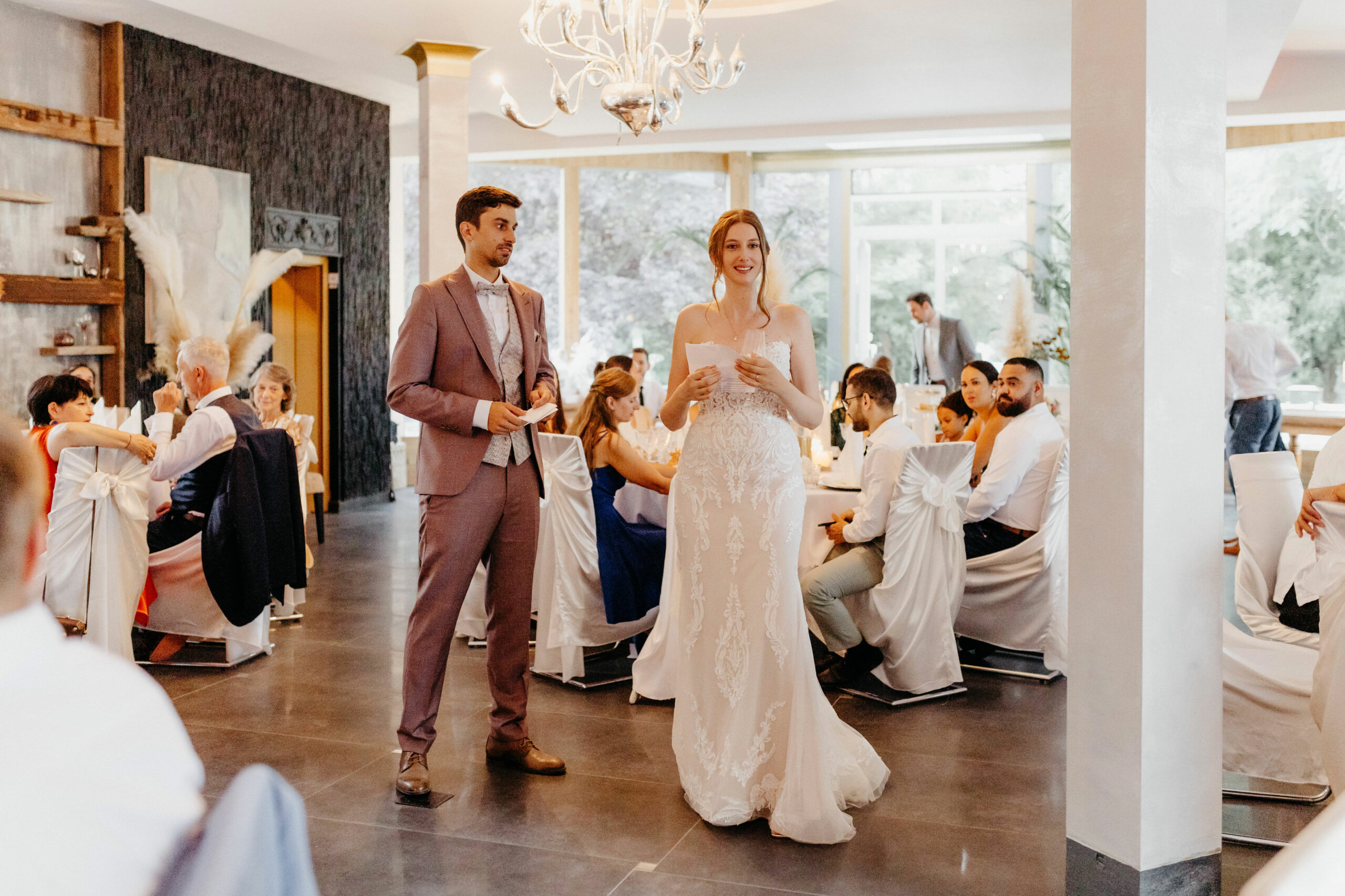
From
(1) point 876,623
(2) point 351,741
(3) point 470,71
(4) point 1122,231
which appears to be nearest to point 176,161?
(3) point 470,71

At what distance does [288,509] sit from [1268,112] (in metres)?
8.70

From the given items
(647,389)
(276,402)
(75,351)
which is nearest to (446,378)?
(276,402)

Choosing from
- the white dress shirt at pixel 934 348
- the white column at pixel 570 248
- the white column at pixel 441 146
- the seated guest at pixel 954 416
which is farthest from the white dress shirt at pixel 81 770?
the white column at pixel 570 248

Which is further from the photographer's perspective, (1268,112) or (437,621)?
(1268,112)

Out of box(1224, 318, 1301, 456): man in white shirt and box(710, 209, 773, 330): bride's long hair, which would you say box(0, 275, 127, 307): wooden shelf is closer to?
box(710, 209, 773, 330): bride's long hair

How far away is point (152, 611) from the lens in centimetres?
524

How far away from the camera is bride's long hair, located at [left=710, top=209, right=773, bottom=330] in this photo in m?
3.29

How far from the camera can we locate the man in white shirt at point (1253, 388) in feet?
27.5

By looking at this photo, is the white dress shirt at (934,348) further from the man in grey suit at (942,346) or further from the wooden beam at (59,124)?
the wooden beam at (59,124)

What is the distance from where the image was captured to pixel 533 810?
3.35 m

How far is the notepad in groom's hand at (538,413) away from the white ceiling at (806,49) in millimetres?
4101

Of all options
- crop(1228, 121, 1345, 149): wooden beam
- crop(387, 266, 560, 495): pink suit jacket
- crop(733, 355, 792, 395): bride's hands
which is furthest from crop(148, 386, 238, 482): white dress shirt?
crop(1228, 121, 1345, 149): wooden beam

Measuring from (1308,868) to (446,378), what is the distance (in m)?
2.97

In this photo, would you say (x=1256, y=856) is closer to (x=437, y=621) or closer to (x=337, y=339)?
(x=437, y=621)
